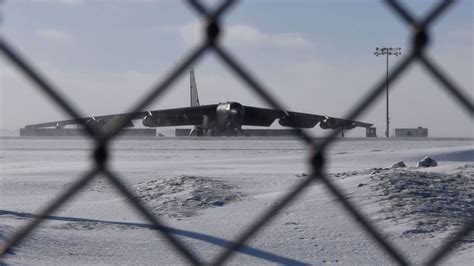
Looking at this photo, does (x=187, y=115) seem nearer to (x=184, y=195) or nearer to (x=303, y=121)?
(x=184, y=195)

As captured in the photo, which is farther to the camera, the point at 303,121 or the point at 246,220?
the point at 246,220

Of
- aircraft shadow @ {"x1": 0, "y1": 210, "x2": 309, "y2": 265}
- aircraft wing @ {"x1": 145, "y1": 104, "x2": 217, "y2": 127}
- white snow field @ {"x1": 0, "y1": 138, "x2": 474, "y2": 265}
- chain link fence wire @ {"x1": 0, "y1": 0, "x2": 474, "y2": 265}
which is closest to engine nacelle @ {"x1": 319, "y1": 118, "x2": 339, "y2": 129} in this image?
chain link fence wire @ {"x1": 0, "y1": 0, "x2": 474, "y2": 265}

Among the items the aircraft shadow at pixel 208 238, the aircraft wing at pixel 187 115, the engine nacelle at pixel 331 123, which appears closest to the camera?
the engine nacelle at pixel 331 123

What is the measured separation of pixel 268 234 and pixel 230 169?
28.3ft

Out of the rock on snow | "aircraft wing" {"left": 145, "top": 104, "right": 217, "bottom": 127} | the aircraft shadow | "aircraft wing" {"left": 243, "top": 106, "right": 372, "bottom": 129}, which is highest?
"aircraft wing" {"left": 145, "top": 104, "right": 217, "bottom": 127}

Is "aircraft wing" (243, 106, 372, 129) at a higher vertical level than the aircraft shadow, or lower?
higher

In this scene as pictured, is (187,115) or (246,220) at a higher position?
(187,115)

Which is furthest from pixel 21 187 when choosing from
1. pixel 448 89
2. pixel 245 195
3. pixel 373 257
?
pixel 448 89

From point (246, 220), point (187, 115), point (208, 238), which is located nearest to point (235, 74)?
point (208, 238)

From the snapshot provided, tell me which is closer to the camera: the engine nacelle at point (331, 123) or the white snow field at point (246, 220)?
the engine nacelle at point (331, 123)

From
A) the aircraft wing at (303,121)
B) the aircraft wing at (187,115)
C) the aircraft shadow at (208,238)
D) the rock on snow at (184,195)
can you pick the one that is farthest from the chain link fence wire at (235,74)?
the aircraft wing at (187,115)

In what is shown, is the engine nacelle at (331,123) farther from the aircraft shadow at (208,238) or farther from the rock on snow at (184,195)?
the rock on snow at (184,195)

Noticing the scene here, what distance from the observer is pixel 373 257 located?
6.23 metres

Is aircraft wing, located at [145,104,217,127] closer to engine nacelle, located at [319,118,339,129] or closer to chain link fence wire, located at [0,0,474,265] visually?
engine nacelle, located at [319,118,339,129]
